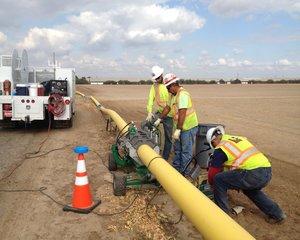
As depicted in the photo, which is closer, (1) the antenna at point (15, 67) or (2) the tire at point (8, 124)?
(2) the tire at point (8, 124)

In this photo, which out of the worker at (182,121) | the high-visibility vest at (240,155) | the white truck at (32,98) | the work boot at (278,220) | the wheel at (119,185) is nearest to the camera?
the high-visibility vest at (240,155)

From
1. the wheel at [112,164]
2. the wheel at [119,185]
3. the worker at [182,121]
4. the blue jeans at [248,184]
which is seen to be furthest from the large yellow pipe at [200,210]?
the wheel at [112,164]

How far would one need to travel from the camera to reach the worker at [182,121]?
7188mm

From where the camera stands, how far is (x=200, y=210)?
3.91 metres

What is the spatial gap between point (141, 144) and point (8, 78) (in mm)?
9436

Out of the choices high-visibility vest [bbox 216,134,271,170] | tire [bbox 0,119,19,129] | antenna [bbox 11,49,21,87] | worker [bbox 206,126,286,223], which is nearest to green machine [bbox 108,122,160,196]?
worker [bbox 206,126,286,223]

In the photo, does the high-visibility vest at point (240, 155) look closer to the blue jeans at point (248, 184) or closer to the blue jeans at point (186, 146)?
the blue jeans at point (248, 184)

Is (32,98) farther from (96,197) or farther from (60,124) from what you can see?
(96,197)

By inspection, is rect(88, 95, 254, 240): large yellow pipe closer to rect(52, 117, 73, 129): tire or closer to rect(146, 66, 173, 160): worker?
rect(146, 66, 173, 160): worker

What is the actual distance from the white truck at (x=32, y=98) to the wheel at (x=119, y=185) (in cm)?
689

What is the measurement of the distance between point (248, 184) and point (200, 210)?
1.82 m

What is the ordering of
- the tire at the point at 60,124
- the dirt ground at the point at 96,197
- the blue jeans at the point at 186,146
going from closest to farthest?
1. the dirt ground at the point at 96,197
2. the blue jeans at the point at 186,146
3. the tire at the point at 60,124

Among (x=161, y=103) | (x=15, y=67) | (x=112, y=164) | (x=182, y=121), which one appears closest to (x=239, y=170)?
(x=182, y=121)

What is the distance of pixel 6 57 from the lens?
15.1 metres
